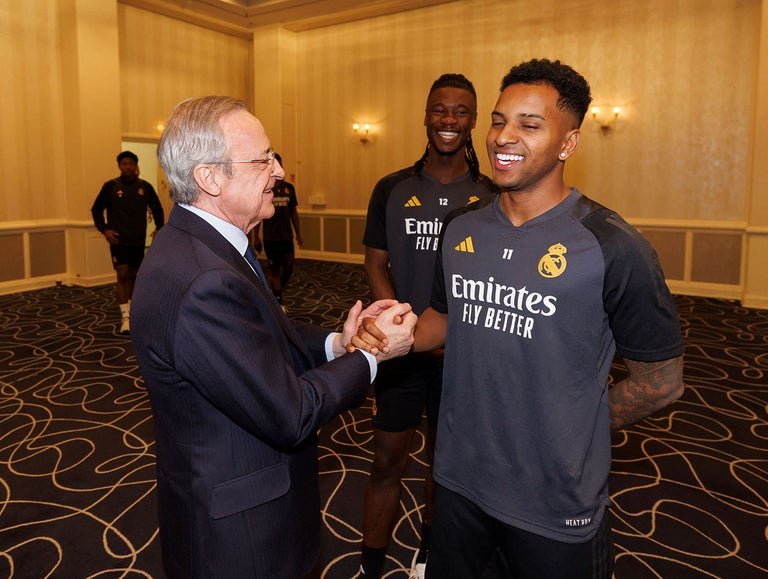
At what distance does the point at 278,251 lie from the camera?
7.66 m

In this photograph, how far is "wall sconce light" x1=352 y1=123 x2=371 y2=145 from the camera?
11.8 metres

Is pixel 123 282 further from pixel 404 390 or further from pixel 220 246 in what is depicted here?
pixel 220 246

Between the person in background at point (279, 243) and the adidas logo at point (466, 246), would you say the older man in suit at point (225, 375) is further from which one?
the person in background at point (279, 243)

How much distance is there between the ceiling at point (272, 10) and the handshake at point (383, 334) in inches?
400

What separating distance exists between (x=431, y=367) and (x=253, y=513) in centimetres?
118

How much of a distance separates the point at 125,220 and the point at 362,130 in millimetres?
6030

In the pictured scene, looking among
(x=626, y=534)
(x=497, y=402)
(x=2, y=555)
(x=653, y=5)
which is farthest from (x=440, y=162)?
(x=653, y=5)

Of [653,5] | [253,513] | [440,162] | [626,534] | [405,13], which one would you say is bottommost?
[626,534]

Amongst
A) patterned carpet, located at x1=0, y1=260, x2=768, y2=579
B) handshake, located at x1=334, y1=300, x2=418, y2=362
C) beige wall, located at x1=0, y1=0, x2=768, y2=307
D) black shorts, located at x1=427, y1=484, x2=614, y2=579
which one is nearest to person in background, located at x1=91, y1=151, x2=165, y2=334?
patterned carpet, located at x1=0, y1=260, x2=768, y2=579

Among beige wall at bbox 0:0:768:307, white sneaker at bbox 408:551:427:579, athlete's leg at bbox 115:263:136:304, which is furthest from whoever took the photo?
beige wall at bbox 0:0:768:307

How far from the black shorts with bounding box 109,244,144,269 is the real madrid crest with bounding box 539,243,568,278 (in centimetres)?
616

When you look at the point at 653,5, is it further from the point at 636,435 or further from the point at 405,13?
the point at 636,435

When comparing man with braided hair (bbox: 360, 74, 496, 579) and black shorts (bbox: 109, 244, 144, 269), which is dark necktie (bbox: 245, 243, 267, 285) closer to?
man with braided hair (bbox: 360, 74, 496, 579)

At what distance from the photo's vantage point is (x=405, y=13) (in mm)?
11305
